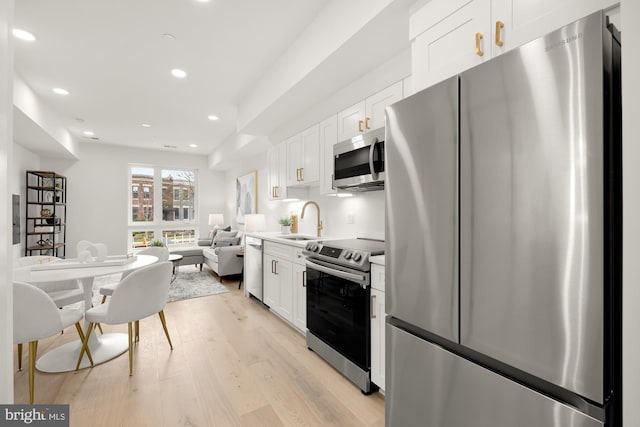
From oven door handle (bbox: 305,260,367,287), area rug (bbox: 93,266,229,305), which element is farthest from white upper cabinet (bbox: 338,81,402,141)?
area rug (bbox: 93,266,229,305)

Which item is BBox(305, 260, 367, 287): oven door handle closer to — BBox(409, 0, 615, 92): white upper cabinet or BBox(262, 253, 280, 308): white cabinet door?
BBox(262, 253, 280, 308): white cabinet door

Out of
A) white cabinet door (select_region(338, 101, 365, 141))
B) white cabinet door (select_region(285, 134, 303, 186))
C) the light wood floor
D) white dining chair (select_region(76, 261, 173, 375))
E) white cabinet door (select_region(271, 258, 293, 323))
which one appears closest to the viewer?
the light wood floor

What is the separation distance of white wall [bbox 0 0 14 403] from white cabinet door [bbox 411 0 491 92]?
163 centimetres

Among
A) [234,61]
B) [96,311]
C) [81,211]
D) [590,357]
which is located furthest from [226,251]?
[590,357]

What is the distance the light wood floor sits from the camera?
178cm

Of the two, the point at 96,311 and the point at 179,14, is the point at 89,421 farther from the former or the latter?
the point at 179,14

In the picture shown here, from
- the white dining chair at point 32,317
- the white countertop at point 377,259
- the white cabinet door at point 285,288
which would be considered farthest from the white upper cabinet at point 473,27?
the white dining chair at point 32,317

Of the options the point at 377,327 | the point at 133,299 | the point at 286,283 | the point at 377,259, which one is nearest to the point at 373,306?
the point at 377,327

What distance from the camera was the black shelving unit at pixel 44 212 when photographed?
17.4 ft

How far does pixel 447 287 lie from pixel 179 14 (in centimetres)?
277

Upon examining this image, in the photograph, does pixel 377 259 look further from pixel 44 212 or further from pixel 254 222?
pixel 44 212

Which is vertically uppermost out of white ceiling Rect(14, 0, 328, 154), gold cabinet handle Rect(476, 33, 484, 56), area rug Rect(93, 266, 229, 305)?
white ceiling Rect(14, 0, 328, 154)

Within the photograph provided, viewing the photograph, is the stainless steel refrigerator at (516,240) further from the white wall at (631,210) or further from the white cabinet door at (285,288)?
the white cabinet door at (285,288)

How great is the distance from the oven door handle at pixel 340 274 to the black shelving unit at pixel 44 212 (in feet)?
18.3
